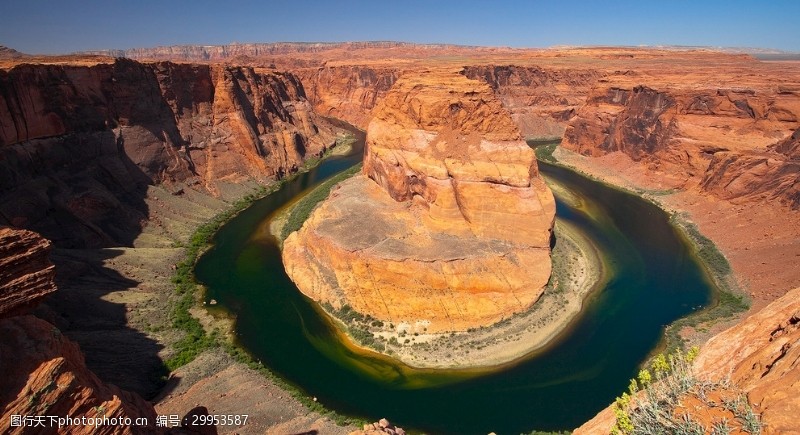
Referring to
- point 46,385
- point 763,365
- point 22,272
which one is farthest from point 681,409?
point 22,272

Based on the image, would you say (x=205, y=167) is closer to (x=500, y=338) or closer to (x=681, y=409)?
(x=500, y=338)

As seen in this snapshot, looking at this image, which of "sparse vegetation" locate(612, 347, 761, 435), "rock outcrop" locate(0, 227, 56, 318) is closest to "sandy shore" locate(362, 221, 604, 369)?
"sparse vegetation" locate(612, 347, 761, 435)

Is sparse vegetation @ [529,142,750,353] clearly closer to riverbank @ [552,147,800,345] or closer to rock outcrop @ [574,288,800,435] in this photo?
riverbank @ [552,147,800,345]

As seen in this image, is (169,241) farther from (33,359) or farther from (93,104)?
(33,359)

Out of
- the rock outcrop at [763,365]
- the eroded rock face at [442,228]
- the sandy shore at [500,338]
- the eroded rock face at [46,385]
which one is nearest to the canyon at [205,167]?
the rock outcrop at [763,365]

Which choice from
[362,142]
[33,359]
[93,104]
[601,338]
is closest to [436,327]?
[601,338]
